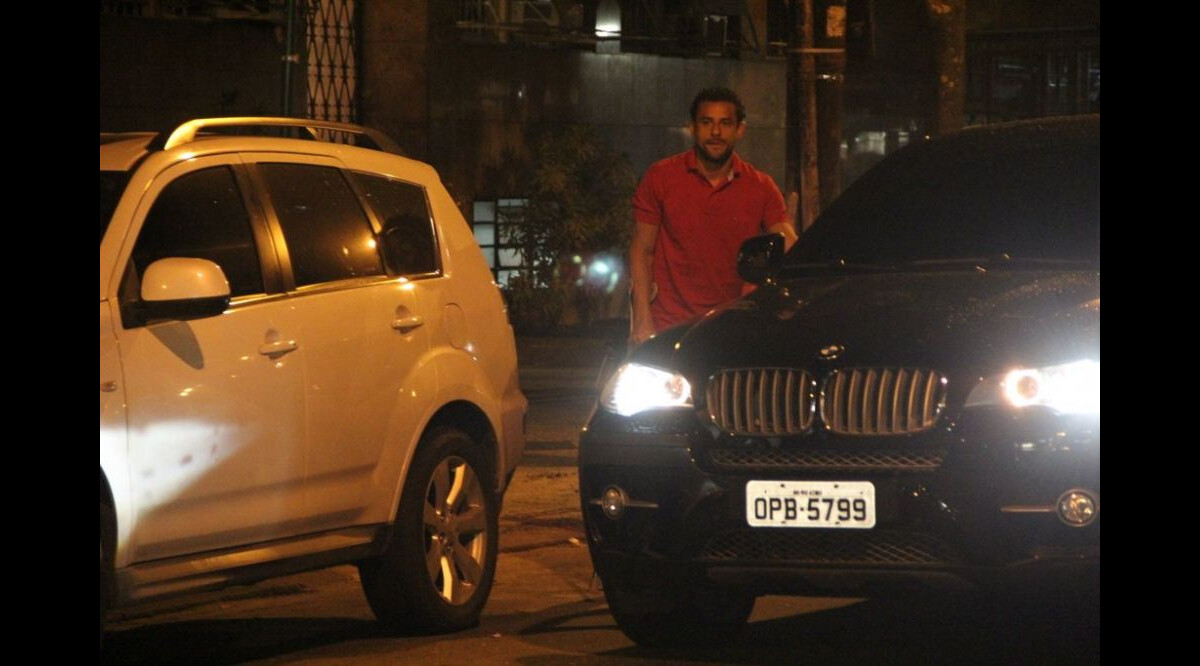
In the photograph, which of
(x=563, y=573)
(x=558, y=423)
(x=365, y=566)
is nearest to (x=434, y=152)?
(x=558, y=423)

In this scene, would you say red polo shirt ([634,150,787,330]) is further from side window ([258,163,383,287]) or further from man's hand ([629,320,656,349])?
side window ([258,163,383,287])

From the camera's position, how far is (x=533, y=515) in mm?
10477

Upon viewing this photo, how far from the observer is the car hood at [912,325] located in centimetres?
623

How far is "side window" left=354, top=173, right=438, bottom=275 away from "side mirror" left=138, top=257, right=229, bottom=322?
121 centimetres

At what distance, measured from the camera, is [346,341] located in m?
7.12

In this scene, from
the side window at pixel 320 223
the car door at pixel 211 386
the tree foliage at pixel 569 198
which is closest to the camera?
the car door at pixel 211 386

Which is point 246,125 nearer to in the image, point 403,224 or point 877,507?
point 403,224

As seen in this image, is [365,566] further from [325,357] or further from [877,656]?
[877,656]

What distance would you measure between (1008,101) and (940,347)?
29.7m

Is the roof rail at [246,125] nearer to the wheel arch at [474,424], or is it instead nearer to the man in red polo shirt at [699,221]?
the wheel arch at [474,424]

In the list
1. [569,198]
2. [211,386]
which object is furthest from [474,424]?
[569,198]

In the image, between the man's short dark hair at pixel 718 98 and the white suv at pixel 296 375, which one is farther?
the man's short dark hair at pixel 718 98

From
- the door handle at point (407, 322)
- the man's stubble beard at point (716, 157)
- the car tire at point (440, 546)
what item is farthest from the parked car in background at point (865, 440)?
the man's stubble beard at point (716, 157)

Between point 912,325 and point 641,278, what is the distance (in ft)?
9.24
